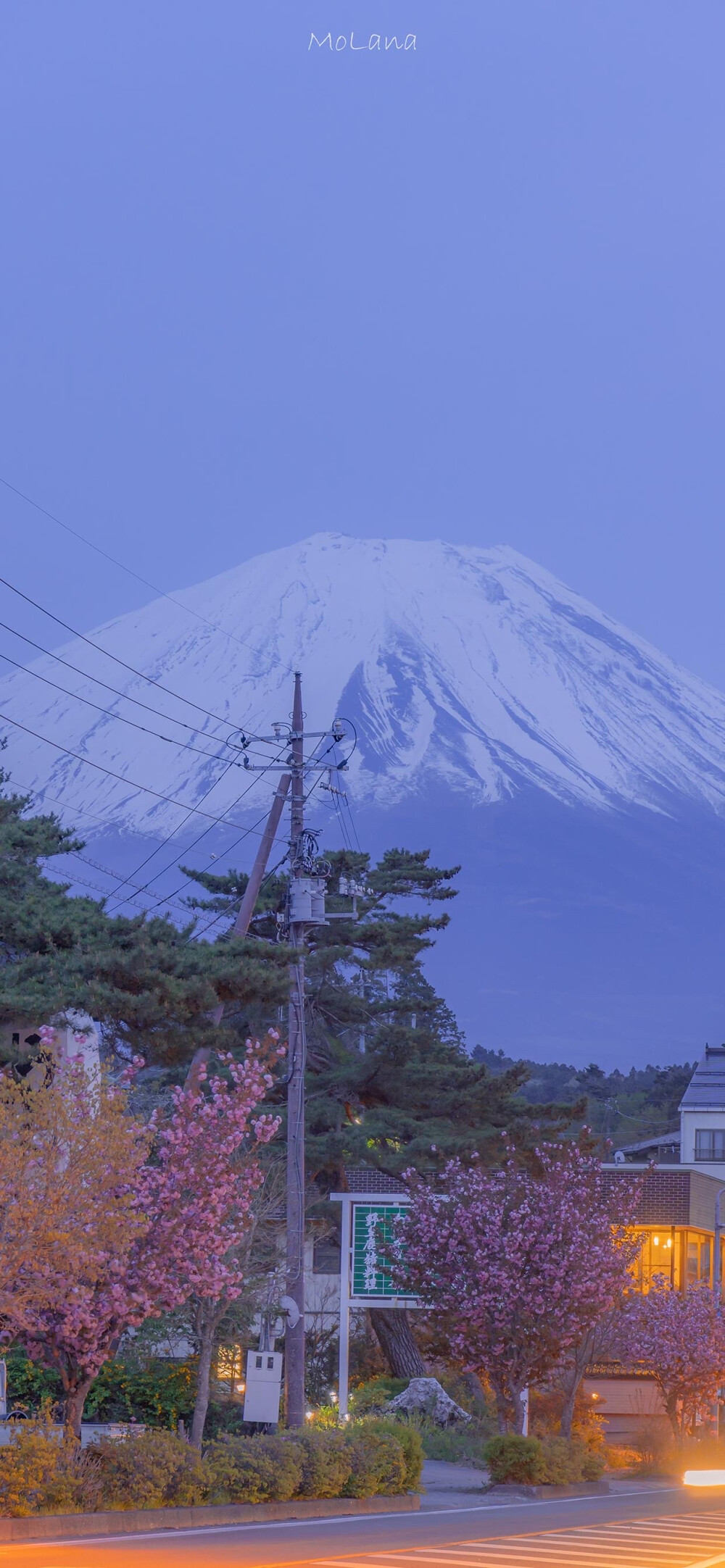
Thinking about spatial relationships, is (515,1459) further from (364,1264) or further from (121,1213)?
(121,1213)

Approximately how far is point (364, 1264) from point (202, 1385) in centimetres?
1016

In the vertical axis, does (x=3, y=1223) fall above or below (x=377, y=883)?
below

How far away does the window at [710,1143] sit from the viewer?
241 feet

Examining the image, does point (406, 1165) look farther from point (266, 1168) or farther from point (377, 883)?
point (377, 883)

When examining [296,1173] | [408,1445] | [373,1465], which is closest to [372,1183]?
[296,1173]

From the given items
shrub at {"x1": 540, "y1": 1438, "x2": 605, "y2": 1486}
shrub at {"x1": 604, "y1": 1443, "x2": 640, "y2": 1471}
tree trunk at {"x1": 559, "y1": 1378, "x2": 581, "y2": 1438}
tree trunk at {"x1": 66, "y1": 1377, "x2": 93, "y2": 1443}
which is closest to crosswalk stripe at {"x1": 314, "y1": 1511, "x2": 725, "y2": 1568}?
tree trunk at {"x1": 66, "y1": 1377, "x2": 93, "y2": 1443}

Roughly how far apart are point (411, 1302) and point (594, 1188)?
14.3 feet

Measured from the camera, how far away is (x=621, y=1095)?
113250mm

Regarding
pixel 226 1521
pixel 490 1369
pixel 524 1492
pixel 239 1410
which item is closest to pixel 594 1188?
pixel 490 1369

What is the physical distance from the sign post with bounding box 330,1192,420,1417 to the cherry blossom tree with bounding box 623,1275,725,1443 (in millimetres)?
4432

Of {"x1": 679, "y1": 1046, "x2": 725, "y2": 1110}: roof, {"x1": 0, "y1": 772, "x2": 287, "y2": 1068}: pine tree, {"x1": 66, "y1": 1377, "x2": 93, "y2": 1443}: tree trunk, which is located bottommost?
{"x1": 66, "y1": 1377, "x2": 93, "y2": 1443}: tree trunk

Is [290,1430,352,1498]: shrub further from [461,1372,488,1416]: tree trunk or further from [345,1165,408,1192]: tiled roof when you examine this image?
[345,1165,408,1192]: tiled roof

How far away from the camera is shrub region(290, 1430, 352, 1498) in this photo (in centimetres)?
2081

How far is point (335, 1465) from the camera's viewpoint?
69.5 ft
